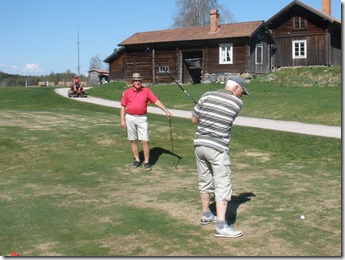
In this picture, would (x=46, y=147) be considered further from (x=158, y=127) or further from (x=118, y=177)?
(x=158, y=127)

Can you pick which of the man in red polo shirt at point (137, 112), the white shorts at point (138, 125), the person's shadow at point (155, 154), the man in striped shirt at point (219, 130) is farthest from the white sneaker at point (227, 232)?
the person's shadow at point (155, 154)

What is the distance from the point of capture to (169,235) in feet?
19.6

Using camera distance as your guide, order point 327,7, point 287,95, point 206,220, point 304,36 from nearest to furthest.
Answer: point 206,220 → point 287,95 → point 304,36 → point 327,7

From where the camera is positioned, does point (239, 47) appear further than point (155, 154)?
Yes

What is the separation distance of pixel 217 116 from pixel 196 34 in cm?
3929

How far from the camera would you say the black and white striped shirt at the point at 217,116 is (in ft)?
20.5

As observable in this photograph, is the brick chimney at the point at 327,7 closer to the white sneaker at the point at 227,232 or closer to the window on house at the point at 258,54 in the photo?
the window on house at the point at 258,54

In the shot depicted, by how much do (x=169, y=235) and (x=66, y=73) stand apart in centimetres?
9452

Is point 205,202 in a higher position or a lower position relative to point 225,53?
lower

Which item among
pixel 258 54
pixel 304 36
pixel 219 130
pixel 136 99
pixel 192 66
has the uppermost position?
pixel 304 36

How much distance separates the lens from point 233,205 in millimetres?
7379

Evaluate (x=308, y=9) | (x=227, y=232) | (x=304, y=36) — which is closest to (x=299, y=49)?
(x=304, y=36)

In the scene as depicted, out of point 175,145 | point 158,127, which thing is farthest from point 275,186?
point 158,127

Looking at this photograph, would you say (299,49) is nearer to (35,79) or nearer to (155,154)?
(155,154)
